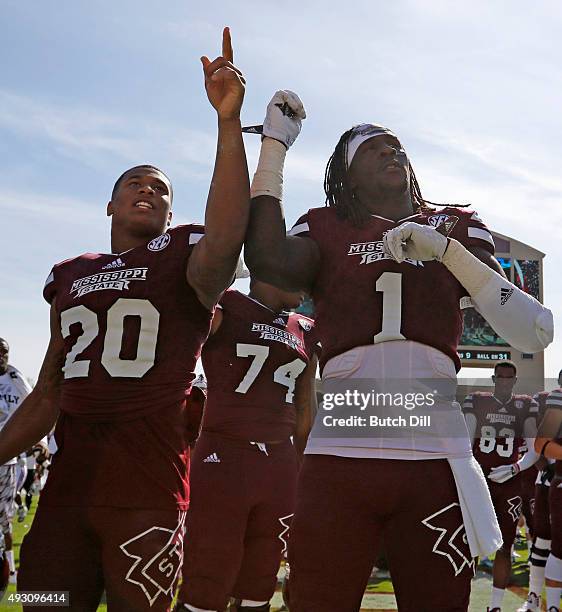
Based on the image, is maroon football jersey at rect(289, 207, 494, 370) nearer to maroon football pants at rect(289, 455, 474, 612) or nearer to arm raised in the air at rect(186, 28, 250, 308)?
arm raised in the air at rect(186, 28, 250, 308)

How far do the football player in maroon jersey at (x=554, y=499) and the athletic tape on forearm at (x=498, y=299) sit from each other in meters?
3.74

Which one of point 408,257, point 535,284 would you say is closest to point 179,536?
point 408,257

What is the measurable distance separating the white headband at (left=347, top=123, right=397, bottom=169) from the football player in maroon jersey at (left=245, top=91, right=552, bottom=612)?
0.24m

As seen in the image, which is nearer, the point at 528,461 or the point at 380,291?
the point at 380,291

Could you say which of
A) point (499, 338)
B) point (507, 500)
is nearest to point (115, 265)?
point (507, 500)

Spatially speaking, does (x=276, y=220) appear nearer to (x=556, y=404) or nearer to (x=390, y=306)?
(x=390, y=306)

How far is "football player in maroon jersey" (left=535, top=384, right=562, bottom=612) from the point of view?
19.5ft

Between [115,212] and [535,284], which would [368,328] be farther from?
[535,284]

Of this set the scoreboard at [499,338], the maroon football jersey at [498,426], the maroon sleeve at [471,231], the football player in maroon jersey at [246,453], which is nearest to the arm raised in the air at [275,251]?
the maroon sleeve at [471,231]

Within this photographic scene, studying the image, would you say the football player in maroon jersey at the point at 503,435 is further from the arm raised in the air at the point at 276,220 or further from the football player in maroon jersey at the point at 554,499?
the arm raised in the air at the point at 276,220

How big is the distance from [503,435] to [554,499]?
7.54 ft

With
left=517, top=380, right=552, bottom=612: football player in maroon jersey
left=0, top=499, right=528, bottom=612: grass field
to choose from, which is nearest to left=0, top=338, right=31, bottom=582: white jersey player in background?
left=0, top=499, right=528, bottom=612: grass field

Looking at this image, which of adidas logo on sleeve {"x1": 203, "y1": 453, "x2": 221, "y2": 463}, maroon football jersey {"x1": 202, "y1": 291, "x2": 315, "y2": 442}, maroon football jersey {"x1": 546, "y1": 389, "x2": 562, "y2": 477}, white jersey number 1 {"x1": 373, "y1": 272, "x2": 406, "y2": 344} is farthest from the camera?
maroon football jersey {"x1": 546, "y1": 389, "x2": 562, "y2": 477}

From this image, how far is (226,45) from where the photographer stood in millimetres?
2686
